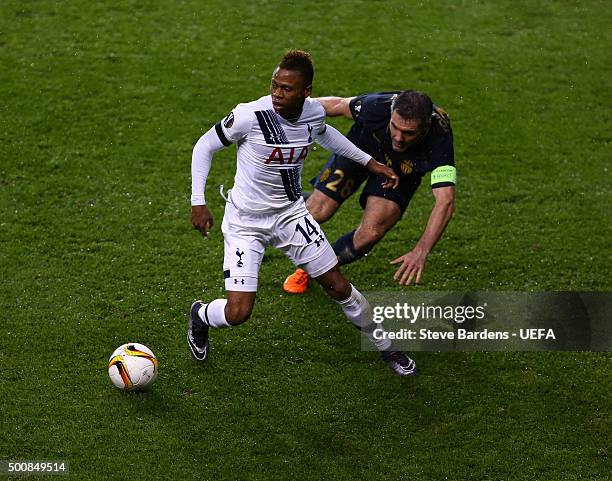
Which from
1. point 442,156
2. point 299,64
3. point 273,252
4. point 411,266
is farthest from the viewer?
point 273,252

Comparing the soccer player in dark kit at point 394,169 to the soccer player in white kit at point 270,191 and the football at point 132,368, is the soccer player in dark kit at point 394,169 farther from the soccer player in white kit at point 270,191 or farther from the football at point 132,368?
the football at point 132,368

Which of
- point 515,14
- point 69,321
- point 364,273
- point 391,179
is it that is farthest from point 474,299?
point 515,14

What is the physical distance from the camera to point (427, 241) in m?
7.19

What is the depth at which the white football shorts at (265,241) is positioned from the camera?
7.18 meters

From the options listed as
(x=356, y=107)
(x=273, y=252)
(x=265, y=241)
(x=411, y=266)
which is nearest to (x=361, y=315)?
(x=411, y=266)

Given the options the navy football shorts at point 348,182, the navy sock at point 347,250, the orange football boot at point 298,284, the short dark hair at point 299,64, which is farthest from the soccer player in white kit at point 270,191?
the orange football boot at point 298,284

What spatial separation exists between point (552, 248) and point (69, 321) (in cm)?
476

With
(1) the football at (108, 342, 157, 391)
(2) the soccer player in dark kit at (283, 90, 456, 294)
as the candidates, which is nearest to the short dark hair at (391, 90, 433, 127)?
(2) the soccer player in dark kit at (283, 90, 456, 294)

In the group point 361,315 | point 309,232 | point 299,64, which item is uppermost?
point 299,64

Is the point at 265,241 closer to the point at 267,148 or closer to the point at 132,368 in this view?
the point at 267,148

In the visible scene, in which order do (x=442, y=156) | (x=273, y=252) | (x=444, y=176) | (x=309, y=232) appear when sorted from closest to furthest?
(x=309, y=232), (x=444, y=176), (x=442, y=156), (x=273, y=252)

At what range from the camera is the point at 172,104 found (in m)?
11.4

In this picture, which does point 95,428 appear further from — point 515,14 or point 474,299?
point 515,14

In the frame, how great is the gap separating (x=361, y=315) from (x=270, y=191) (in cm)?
131
